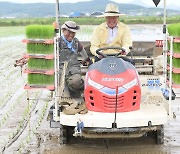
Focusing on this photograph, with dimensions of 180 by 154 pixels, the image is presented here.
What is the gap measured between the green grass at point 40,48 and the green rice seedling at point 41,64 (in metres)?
0.11

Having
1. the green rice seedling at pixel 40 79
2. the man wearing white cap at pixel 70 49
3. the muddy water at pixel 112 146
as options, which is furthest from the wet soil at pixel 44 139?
the man wearing white cap at pixel 70 49

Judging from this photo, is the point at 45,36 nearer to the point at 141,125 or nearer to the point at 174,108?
the point at 141,125

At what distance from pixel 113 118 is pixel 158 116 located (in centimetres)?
56

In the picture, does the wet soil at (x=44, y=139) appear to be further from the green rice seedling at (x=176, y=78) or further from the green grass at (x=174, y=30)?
the green grass at (x=174, y=30)

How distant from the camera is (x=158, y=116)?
5801 millimetres

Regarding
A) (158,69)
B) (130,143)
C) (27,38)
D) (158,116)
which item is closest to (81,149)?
(130,143)

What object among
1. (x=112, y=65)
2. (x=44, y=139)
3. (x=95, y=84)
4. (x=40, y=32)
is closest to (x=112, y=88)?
(x=95, y=84)

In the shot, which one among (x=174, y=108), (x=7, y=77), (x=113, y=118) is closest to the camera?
(x=113, y=118)

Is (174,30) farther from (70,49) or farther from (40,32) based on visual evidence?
(40,32)

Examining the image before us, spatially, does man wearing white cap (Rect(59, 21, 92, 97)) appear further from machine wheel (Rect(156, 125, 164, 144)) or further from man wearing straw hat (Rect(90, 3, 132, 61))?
machine wheel (Rect(156, 125, 164, 144))

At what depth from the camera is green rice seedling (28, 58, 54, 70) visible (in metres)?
6.51

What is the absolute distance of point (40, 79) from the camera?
6598 millimetres

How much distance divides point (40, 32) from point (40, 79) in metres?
0.65

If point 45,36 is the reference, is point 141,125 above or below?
below
